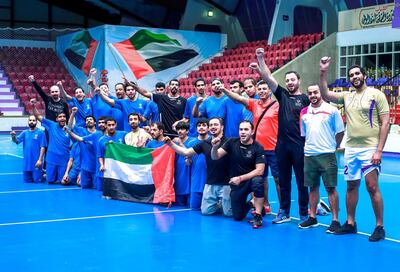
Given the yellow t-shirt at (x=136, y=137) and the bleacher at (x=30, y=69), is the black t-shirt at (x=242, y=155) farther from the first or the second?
the bleacher at (x=30, y=69)

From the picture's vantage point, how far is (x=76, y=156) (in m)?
11.9

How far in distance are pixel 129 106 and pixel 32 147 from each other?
2211mm

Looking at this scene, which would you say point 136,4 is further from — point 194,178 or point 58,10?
point 194,178

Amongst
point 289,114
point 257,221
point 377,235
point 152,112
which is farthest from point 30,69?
point 377,235

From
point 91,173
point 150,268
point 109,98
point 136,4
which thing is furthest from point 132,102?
point 136,4

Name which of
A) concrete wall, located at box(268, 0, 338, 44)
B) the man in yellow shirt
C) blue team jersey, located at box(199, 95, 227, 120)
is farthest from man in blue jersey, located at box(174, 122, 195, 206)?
concrete wall, located at box(268, 0, 338, 44)

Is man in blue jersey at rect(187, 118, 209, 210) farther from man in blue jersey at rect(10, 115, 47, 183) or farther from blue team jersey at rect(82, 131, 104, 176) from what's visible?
man in blue jersey at rect(10, 115, 47, 183)

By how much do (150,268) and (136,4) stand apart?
2812 cm

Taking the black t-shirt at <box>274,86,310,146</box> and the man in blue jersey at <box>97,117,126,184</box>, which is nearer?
the black t-shirt at <box>274,86,310,146</box>

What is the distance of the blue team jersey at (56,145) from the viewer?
1212cm

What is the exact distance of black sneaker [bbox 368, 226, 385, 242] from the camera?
22.8 ft

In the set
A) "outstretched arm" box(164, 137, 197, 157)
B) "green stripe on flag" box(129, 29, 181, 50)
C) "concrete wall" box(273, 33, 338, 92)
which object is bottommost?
"outstretched arm" box(164, 137, 197, 157)

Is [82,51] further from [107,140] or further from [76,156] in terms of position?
[107,140]

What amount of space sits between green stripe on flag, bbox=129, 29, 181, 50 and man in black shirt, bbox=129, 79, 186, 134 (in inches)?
693
